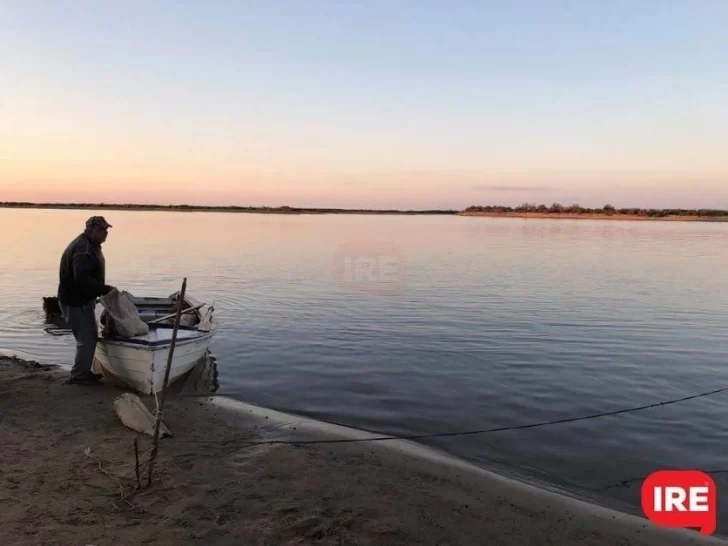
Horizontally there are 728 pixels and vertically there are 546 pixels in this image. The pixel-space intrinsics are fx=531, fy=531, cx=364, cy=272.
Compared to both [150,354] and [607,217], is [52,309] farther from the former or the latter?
[607,217]

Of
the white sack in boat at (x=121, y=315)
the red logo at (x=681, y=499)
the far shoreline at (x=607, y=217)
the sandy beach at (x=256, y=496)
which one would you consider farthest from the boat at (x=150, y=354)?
the far shoreline at (x=607, y=217)

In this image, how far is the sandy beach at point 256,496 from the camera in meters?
4.59

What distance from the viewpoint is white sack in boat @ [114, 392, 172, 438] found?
6840 mm

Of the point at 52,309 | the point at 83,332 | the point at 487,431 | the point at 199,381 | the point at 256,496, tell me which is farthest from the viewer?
the point at 52,309

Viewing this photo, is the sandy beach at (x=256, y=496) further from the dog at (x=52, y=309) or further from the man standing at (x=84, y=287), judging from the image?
the dog at (x=52, y=309)

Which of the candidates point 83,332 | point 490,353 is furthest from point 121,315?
point 490,353

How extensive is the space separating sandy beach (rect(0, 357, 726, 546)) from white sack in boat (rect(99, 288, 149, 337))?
1.73 meters

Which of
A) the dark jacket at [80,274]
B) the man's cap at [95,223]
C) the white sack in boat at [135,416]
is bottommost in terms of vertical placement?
the white sack in boat at [135,416]

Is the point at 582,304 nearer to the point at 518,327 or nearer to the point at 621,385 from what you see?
the point at 518,327

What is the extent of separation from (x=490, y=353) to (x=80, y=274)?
825cm

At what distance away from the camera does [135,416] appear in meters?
6.98

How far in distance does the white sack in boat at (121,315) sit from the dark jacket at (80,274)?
0.33m

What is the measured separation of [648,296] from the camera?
1936 centimetres

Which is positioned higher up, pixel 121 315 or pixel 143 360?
pixel 121 315
